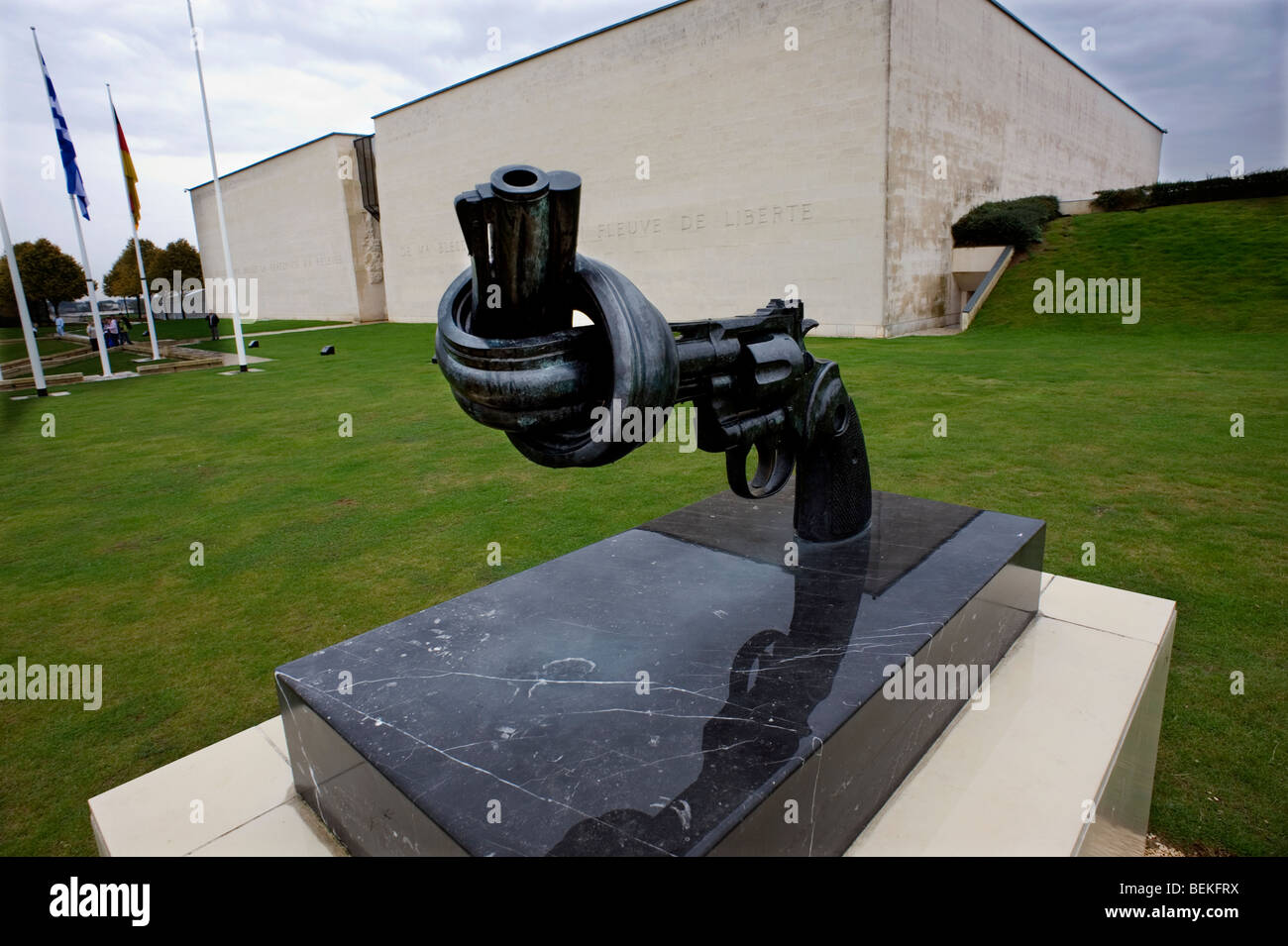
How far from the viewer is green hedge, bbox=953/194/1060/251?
64.5 feet

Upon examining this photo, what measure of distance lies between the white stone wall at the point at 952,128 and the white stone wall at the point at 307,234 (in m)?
26.6

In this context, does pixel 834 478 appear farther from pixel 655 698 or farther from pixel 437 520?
pixel 437 520

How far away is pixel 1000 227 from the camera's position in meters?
19.7

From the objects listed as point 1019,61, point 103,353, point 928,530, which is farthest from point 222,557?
point 1019,61

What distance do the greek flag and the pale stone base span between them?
16.5 metres

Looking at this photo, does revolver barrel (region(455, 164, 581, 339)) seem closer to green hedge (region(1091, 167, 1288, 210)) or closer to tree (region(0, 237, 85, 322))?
green hedge (region(1091, 167, 1288, 210))

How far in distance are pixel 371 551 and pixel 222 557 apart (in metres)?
1.12

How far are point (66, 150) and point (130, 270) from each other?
2008 inches

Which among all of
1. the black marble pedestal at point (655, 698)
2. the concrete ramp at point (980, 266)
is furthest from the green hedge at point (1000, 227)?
the black marble pedestal at point (655, 698)

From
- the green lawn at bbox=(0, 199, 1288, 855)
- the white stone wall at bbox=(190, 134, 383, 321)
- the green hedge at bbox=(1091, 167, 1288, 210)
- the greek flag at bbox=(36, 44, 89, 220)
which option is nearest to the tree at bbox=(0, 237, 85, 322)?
the white stone wall at bbox=(190, 134, 383, 321)

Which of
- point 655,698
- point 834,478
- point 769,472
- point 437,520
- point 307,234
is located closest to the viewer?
point 655,698

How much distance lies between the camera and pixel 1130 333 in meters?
15.7

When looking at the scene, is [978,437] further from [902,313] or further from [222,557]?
[902,313]

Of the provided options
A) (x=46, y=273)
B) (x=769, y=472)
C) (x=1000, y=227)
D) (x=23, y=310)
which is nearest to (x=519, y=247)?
(x=769, y=472)
